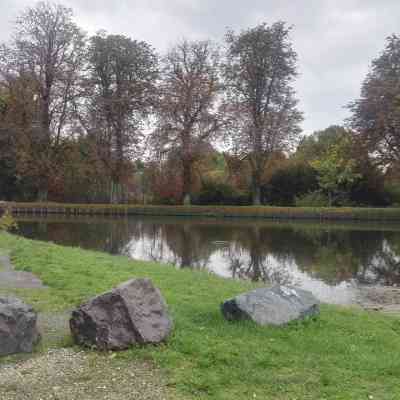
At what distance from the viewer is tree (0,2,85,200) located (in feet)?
123

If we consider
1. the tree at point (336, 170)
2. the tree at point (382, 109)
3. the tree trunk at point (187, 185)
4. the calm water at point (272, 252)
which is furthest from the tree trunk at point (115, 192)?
the tree at point (382, 109)

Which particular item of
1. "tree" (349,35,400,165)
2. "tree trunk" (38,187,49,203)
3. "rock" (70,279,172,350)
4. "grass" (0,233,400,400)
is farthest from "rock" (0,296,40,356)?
"tree trunk" (38,187,49,203)

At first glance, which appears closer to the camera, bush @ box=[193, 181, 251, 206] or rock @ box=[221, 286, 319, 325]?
rock @ box=[221, 286, 319, 325]

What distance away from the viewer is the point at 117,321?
15.6ft

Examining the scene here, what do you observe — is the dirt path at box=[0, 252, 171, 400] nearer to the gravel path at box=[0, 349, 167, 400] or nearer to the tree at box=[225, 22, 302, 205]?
the gravel path at box=[0, 349, 167, 400]

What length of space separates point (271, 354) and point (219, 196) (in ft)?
128

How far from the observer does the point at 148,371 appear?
14.3ft

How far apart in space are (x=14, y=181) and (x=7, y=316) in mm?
40742

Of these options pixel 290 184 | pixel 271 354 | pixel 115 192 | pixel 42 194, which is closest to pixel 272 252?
pixel 271 354

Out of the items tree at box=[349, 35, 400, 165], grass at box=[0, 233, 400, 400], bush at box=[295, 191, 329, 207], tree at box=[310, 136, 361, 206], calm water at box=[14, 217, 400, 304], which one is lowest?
calm water at box=[14, 217, 400, 304]

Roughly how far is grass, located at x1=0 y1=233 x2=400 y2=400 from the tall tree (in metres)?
33.2

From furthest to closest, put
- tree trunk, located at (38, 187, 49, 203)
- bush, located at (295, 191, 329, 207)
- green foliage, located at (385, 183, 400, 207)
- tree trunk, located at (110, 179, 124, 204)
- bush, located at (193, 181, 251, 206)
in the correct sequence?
bush, located at (193, 181, 251, 206), tree trunk, located at (110, 179, 124, 204), green foliage, located at (385, 183, 400, 207), tree trunk, located at (38, 187, 49, 203), bush, located at (295, 191, 329, 207)

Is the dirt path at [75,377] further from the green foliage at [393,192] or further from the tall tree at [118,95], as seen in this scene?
the green foliage at [393,192]

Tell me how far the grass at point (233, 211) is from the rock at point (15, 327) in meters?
31.9
